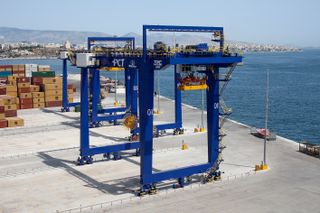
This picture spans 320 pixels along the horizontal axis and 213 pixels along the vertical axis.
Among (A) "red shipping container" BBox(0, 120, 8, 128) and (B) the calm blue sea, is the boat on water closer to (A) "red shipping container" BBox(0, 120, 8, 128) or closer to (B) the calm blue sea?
(B) the calm blue sea

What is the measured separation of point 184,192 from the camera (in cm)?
2836

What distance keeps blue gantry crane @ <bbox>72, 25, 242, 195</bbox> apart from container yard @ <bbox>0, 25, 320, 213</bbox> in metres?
0.07

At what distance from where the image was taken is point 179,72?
92.8ft

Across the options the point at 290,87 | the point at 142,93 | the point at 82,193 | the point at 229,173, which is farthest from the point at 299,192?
the point at 290,87

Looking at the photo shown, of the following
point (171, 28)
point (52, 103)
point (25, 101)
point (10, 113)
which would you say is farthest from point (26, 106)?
point (171, 28)

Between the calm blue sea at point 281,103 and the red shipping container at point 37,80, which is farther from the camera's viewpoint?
the red shipping container at point 37,80

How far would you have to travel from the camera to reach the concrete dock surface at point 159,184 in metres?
26.0

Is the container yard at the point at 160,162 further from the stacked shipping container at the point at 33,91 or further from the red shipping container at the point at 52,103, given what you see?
the red shipping container at the point at 52,103

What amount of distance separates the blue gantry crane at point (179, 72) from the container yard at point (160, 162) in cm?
7

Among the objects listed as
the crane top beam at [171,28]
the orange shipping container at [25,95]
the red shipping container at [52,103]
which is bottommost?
the red shipping container at [52,103]

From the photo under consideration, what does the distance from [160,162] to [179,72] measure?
32.6ft

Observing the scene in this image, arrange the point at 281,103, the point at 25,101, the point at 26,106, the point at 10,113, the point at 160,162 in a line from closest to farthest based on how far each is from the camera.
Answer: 1. the point at 160,162
2. the point at 10,113
3. the point at 25,101
4. the point at 26,106
5. the point at 281,103

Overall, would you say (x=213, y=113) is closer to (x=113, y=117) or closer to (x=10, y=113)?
(x=113, y=117)

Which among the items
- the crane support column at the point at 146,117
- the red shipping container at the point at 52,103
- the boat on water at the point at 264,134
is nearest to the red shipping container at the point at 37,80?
the red shipping container at the point at 52,103
